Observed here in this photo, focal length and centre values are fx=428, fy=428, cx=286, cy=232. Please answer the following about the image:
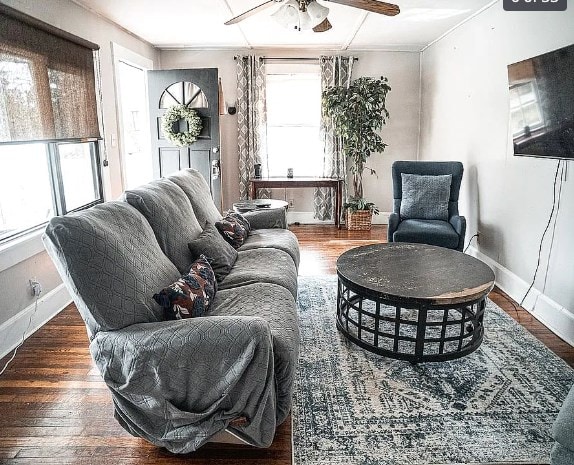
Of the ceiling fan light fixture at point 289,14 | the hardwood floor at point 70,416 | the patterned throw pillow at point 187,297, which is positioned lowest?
the hardwood floor at point 70,416

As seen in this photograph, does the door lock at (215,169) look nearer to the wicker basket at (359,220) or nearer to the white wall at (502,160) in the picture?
the wicker basket at (359,220)

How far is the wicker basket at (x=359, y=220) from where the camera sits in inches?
225

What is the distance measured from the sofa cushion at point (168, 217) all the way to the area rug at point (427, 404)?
0.95m

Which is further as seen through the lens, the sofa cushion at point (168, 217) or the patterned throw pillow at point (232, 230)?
the patterned throw pillow at point (232, 230)

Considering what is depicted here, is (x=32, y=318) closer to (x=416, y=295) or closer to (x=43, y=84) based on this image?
(x=43, y=84)

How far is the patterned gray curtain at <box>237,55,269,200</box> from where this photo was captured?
5766 mm

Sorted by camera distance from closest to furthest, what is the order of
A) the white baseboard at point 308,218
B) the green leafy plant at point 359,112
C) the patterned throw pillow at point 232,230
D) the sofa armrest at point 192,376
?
the sofa armrest at point 192,376 → the patterned throw pillow at point 232,230 → the green leafy plant at point 359,112 → the white baseboard at point 308,218

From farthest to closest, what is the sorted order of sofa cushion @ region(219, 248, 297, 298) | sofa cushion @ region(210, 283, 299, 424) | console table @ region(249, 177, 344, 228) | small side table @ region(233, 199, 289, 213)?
console table @ region(249, 177, 344, 228) → small side table @ region(233, 199, 289, 213) → sofa cushion @ region(219, 248, 297, 298) → sofa cushion @ region(210, 283, 299, 424)

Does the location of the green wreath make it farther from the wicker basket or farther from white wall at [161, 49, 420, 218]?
the wicker basket

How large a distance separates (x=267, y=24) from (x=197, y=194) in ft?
7.50

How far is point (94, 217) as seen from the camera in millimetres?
1820

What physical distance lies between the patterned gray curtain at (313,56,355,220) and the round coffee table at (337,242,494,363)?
10.1 ft

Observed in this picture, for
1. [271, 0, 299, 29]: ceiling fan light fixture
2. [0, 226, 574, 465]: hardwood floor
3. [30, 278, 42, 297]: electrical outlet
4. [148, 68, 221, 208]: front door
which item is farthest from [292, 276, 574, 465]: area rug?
[148, 68, 221, 208]: front door

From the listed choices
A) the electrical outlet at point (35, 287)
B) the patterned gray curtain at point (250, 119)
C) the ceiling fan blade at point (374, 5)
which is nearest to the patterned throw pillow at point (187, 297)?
the electrical outlet at point (35, 287)
